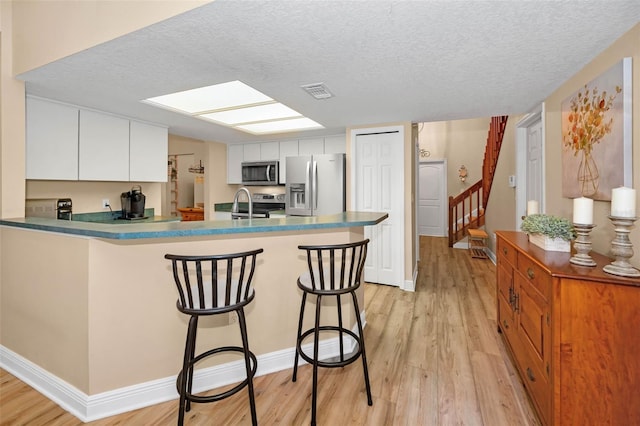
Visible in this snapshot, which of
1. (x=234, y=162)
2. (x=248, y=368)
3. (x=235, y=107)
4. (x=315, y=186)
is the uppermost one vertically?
(x=235, y=107)

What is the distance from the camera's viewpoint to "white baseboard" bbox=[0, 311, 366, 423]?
1621 millimetres

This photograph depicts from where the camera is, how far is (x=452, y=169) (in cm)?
741

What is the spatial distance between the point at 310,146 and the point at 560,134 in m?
3.13

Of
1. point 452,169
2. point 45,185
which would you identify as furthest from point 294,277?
point 452,169

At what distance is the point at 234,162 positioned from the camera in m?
5.23

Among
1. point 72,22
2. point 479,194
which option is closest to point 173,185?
point 72,22

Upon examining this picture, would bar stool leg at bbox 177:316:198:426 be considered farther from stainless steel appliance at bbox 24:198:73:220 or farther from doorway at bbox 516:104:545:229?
doorway at bbox 516:104:545:229

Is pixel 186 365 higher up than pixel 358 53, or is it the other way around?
pixel 358 53

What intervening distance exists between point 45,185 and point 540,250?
438 cm

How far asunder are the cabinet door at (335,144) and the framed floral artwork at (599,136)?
2622mm

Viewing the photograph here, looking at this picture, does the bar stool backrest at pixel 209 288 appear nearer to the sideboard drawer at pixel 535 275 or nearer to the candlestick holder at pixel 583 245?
the sideboard drawer at pixel 535 275

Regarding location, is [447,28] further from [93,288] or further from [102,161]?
[102,161]

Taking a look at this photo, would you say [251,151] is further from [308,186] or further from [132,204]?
[132,204]

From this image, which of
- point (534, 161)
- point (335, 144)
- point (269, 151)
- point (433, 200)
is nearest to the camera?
point (534, 161)
